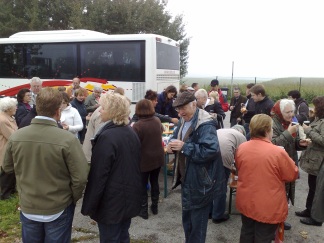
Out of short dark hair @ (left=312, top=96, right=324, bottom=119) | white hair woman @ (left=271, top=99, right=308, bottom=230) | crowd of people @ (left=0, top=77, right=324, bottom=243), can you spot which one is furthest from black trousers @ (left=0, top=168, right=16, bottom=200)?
short dark hair @ (left=312, top=96, right=324, bottom=119)

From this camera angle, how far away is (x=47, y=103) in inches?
96.3

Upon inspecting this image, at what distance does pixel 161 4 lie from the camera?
2175cm

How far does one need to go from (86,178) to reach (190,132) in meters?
1.09

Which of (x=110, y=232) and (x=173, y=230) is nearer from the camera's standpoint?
(x=110, y=232)

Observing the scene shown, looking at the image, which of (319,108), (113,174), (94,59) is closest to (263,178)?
(113,174)

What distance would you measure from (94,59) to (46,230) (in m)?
9.00

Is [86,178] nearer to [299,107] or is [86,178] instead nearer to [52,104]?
[52,104]

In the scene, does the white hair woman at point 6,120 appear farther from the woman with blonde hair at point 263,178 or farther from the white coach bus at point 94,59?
the white coach bus at point 94,59

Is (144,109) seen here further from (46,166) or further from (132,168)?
(46,166)

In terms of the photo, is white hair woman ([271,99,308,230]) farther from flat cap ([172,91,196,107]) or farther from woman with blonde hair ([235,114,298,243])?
flat cap ([172,91,196,107])

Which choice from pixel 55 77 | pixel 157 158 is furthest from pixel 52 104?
pixel 55 77

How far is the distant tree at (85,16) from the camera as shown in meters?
20.0

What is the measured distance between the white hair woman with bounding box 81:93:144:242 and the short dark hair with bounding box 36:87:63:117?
0.42 meters

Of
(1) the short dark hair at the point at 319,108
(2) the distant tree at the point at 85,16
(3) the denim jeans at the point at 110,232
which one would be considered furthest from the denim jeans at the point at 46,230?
(2) the distant tree at the point at 85,16
